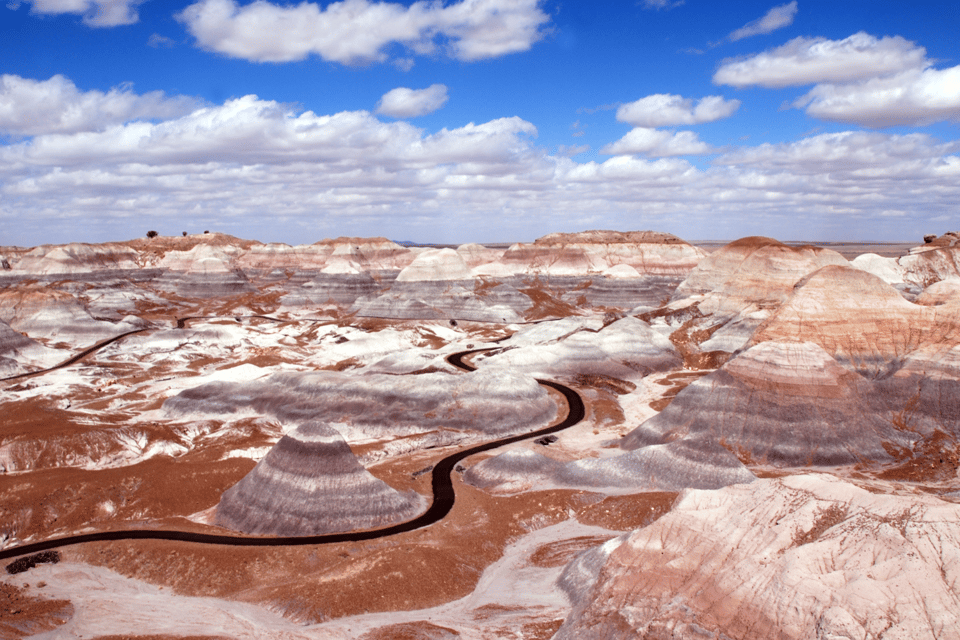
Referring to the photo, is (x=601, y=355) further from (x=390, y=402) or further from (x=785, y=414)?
(x=785, y=414)

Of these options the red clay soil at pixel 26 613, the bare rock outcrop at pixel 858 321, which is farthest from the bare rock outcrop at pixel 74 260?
the bare rock outcrop at pixel 858 321

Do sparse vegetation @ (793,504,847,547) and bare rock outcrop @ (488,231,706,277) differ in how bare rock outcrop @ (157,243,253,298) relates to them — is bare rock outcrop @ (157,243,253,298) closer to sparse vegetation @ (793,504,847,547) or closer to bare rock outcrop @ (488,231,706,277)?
bare rock outcrop @ (488,231,706,277)

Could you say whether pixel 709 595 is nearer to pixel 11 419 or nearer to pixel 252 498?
pixel 252 498

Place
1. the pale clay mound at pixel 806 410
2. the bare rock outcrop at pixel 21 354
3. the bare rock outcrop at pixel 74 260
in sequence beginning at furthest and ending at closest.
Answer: the bare rock outcrop at pixel 74 260, the bare rock outcrop at pixel 21 354, the pale clay mound at pixel 806 410

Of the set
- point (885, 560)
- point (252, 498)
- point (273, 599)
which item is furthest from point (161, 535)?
point (885, 560)

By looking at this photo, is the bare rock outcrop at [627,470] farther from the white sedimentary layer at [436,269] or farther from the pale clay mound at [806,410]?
the white sedimentary layer at [436,269]

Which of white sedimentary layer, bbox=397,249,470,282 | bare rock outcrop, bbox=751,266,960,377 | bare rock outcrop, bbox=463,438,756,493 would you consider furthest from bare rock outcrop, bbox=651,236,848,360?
white sedimentary layer, bbox=397,249,470,282
